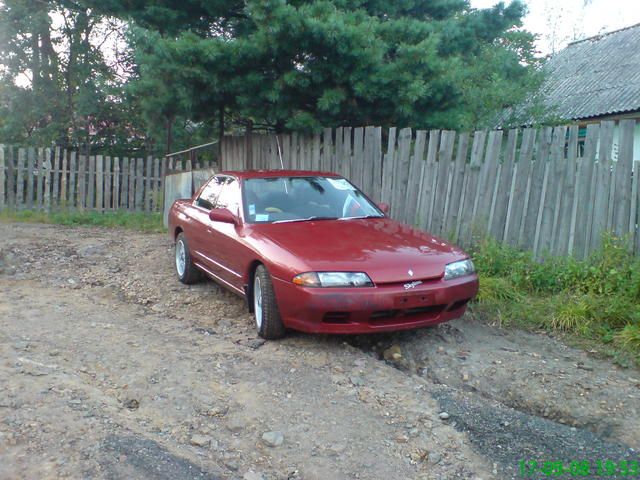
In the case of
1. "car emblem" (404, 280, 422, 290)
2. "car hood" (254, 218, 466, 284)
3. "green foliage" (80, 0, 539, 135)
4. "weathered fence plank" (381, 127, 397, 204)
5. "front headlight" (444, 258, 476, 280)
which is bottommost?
"car emblem" (404, 280, 422, 290)

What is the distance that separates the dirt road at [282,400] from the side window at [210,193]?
4.27ft

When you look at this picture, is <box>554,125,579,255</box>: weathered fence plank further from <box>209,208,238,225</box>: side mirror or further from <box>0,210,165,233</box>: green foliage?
<box>0,210,165,233</box>: green foliage

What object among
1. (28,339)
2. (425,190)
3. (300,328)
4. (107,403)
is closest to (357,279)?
(300,328)

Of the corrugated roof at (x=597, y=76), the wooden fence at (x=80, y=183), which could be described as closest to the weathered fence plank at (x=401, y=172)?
the corrugated roof at (x=597, y=76)

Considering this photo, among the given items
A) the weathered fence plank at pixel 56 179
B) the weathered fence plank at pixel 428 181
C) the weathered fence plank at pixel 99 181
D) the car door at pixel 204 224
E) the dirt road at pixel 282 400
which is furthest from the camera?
the weathered fence plank at pixel 99 181

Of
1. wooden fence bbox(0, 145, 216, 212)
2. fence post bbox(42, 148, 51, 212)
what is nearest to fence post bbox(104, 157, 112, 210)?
wooden fence bbox(0, 145, 216, 212)

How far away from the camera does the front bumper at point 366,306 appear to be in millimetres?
4352

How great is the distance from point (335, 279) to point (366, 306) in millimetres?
297

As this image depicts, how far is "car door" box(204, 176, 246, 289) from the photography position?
538cm

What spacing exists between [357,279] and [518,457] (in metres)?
1.66

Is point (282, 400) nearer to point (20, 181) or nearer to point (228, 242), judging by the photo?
point (228, 242)

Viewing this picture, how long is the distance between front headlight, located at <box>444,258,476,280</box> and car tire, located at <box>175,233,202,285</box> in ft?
10.4

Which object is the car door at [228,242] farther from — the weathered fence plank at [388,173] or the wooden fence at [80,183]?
the wooden fence at [80,183]

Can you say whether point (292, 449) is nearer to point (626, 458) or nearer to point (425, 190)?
point (626, 458)
